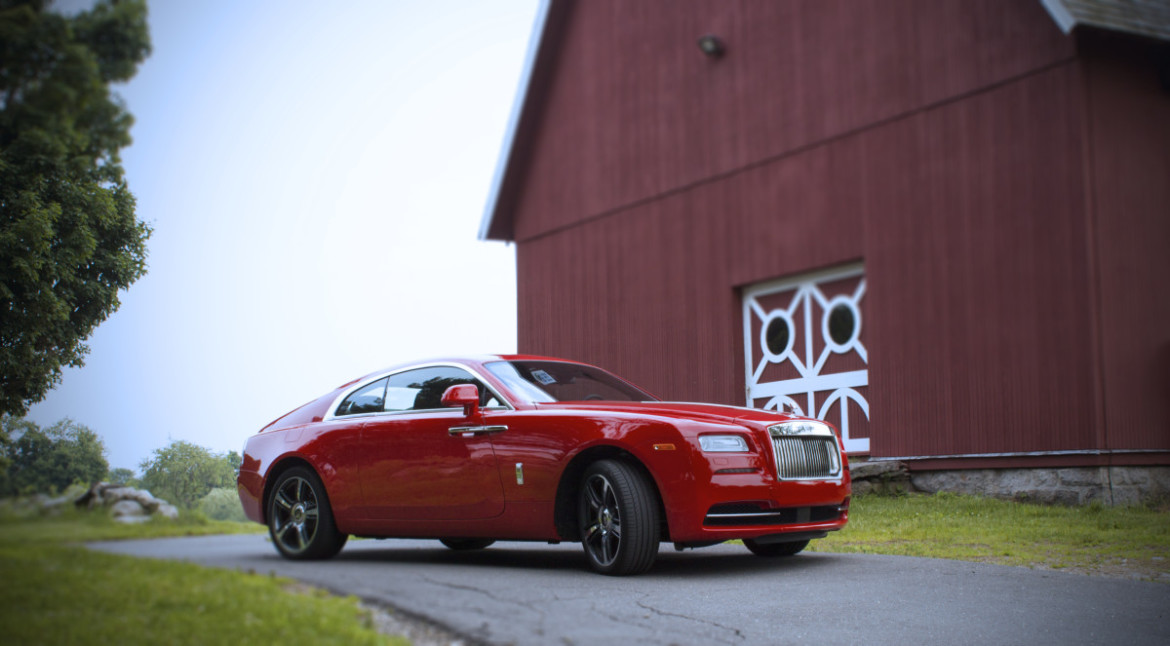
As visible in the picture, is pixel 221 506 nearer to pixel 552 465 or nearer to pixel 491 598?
pixel 491 598

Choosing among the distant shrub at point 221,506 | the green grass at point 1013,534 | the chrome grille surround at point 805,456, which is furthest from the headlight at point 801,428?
the distant shrub at point 221,506

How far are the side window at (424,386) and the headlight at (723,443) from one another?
4.58 ft

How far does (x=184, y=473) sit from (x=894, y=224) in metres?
12.6

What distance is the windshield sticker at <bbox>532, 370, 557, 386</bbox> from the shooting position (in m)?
7.81

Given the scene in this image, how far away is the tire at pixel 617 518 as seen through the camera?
6.79 metres

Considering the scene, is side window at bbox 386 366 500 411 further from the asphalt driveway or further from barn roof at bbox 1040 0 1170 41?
barn roof at bbox 1040 0 1170 41

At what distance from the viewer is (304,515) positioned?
5777 millimetres

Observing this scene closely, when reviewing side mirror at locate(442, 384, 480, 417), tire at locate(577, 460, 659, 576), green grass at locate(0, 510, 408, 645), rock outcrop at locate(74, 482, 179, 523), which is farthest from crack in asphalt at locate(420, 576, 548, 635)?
rock outcrop at locate(74, 482, 179, 523)

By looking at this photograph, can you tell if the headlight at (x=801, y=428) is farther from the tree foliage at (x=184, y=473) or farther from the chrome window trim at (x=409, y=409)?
the tree foliage at (x=184, y=473)

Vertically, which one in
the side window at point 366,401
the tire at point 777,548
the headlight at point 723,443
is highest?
the side window at point 366,401

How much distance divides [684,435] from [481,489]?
1320mm

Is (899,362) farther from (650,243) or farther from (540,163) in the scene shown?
(540,163)

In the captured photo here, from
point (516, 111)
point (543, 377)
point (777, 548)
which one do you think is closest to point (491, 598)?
point (543, 377)

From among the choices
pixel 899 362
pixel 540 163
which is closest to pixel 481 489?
pixel 899 362
